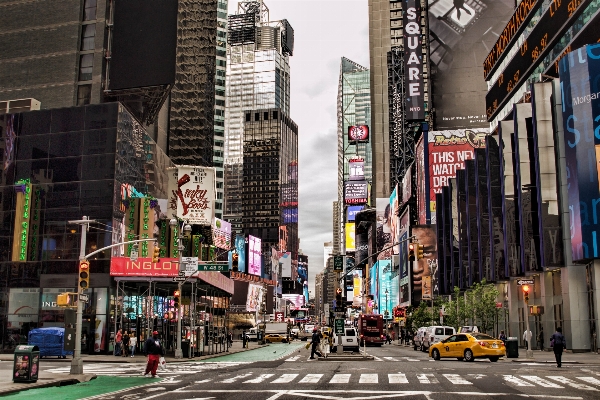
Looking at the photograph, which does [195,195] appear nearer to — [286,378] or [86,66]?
[86,66]

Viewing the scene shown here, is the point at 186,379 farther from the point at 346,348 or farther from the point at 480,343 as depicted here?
the point at 346,348

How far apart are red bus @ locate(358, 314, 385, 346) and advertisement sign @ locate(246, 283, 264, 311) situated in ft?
262

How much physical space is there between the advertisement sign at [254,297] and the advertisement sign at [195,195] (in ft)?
294

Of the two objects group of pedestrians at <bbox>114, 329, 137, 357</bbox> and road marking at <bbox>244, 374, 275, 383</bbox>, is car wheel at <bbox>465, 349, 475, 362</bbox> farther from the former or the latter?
group of pedestrians at <bbox>114, 329, 137, 357</bbox>

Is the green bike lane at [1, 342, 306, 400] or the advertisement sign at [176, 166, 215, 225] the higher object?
the advertisement sign at [176, 166, 215, 225]

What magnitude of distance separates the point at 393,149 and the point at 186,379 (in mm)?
141588

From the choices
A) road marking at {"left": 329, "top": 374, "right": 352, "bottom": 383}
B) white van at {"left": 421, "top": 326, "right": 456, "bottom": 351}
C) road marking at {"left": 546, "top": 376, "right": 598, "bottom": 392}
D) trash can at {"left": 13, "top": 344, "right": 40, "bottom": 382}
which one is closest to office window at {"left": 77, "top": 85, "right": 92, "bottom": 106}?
white van at {"left": 421, "top": 326, "right": 456, "bottom": 351}

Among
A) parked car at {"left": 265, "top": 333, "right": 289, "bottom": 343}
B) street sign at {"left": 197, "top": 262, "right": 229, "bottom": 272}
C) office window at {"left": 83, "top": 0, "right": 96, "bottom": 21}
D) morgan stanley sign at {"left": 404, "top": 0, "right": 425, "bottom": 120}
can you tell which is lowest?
parked car at {"left": 265, "top": 333, "right": 289, "bottom": 343}

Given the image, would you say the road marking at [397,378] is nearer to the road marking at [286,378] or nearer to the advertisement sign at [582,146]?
the road marking at [286,378]

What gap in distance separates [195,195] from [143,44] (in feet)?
61.8

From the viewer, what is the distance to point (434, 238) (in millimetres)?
93875

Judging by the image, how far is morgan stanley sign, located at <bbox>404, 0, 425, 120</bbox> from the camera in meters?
112

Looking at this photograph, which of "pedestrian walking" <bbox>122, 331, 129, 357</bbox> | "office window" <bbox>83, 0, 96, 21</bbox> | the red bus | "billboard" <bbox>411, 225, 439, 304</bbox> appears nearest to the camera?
"pedestrian walking" <bbox>122, 331, 129, 357</bbox>

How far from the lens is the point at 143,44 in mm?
68000
